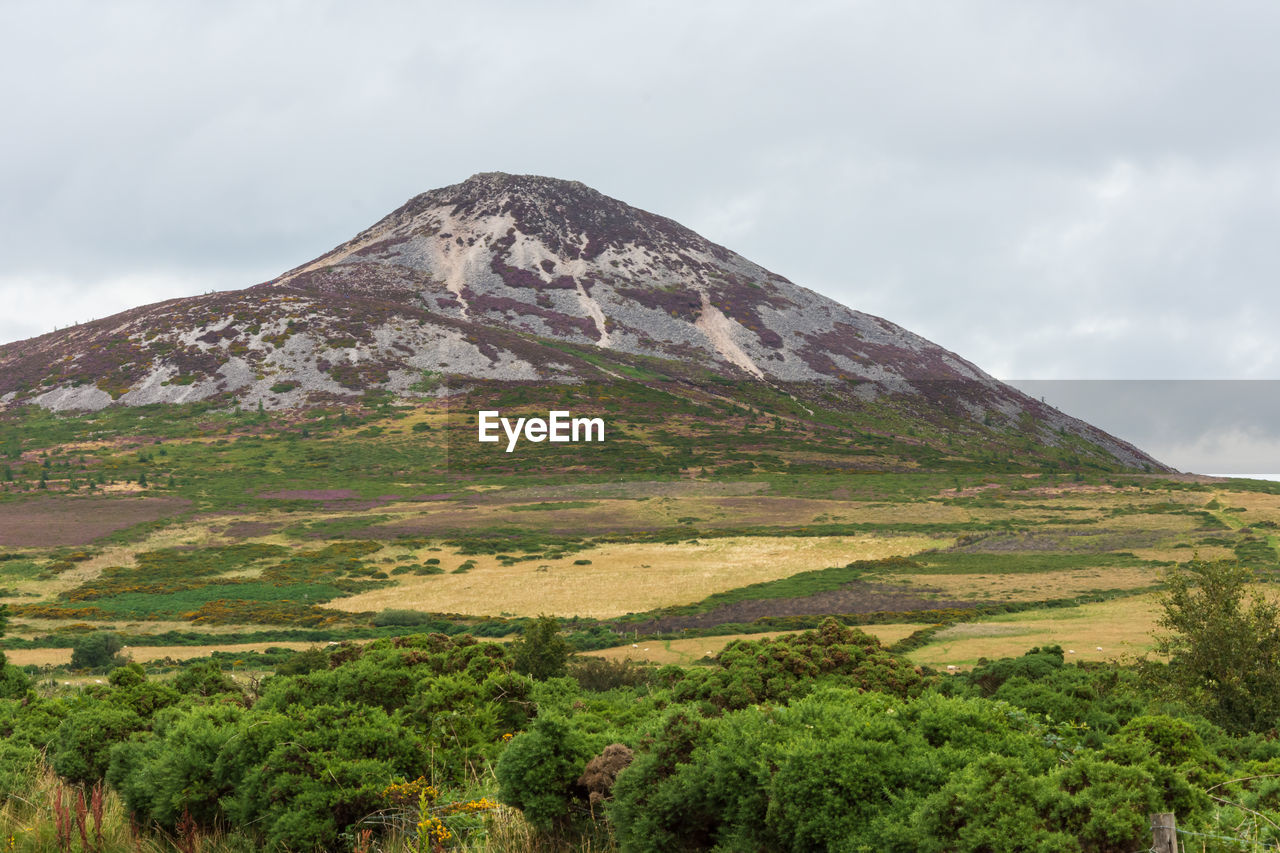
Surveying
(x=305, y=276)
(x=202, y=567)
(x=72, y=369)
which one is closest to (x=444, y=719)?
(x=202, y=567)

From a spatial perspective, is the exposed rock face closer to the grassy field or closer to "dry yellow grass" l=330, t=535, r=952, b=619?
the grassy field

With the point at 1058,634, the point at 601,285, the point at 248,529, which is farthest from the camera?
the point at 601,285

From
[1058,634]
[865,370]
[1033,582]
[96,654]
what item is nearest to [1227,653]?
[1058,634]

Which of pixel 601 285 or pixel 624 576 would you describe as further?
pixel 601 285

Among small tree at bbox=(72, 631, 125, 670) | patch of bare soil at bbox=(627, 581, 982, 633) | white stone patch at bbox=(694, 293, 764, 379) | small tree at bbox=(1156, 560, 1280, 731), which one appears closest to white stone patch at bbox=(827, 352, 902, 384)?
white stone patch at bbox=(694, 293, 764, 379)

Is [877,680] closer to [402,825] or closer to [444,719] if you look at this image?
[444,719]

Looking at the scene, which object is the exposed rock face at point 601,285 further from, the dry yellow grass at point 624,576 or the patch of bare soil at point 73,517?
the dry yellow grass at point 624,576

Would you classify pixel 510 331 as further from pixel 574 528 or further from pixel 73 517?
pixel 73 517
